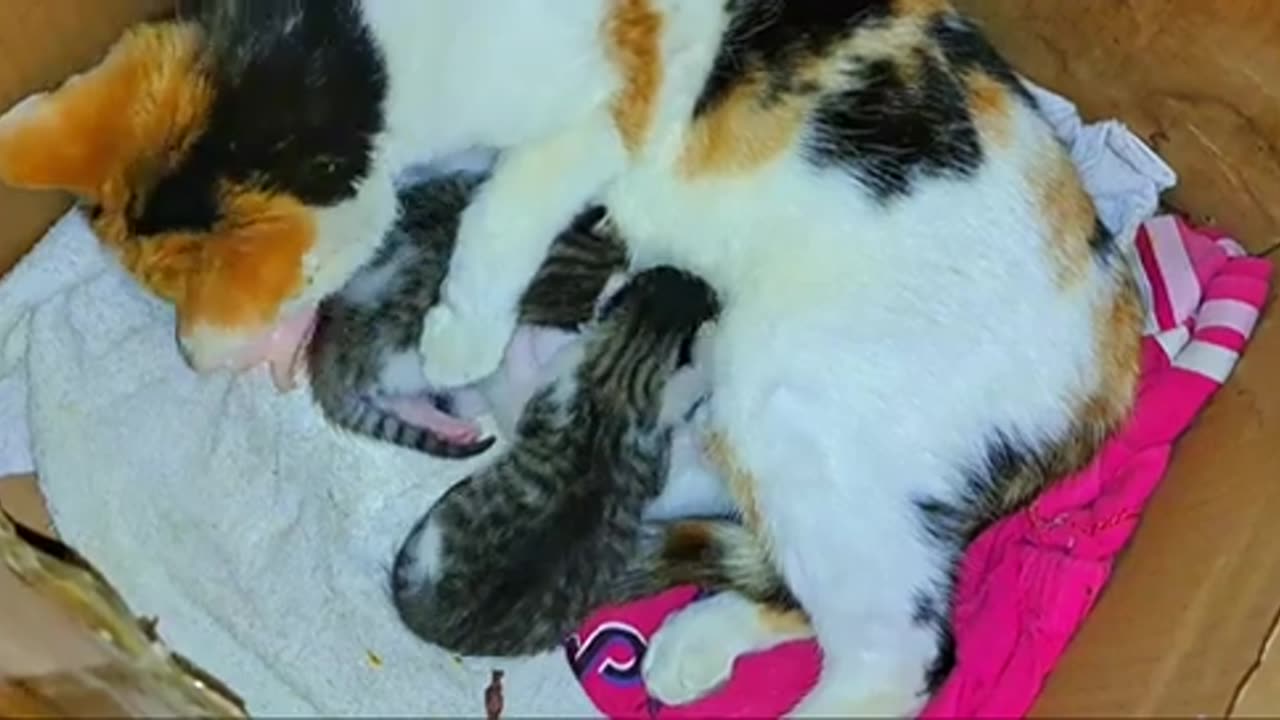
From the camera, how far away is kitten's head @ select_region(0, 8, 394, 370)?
1.54 meters

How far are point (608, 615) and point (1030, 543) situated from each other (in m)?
0.36

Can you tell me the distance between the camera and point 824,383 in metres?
1.55

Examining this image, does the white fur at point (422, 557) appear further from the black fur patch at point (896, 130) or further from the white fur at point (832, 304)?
the black fur patch at point (896, 130)

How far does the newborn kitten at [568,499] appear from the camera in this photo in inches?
63.1

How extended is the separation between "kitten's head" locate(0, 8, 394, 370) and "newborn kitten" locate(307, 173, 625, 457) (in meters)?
0.11

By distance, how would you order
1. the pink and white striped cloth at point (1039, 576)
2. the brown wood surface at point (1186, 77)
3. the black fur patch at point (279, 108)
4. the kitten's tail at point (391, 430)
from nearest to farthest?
the black fur patch at point (279, 108) → the pink and white striped cloth at point (1039, 576) → the kitten's tail at point (391, 430) → the brown wood surface at point (1186, 77)

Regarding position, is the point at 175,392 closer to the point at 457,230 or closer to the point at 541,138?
the point at 457,230

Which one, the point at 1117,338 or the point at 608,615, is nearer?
the point at 1117,338

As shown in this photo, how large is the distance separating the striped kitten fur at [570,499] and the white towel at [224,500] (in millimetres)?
77

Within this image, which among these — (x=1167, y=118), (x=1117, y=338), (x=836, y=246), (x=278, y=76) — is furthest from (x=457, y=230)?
(x=1167, y=118)

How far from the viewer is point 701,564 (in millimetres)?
1703

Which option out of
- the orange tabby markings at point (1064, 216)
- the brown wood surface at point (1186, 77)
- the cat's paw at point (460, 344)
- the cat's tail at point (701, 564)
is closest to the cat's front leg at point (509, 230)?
the cat's paw at point (460, 344)

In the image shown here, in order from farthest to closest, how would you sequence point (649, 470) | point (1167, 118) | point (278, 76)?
point (1167, 118) → point (649, 470) → point (278, 76)

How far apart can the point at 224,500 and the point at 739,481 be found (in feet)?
1.58
